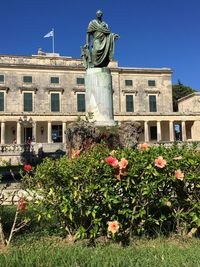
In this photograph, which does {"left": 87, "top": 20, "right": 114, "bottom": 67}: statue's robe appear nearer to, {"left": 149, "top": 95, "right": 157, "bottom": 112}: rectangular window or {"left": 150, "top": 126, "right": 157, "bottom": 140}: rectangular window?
{"left": 150, "top": 126, "right": 157, "bottom": 140}: rectangular window

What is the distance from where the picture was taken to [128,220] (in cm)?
452

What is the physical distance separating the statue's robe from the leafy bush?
6.67m

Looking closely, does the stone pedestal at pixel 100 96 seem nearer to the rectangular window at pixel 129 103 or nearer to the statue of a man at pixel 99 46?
the statue of a man at pixel 99 46

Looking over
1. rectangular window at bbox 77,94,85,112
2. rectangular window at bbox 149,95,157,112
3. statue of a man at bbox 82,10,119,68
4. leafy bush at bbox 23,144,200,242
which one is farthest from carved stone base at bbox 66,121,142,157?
rectangular window at bbox 149,95,157,112

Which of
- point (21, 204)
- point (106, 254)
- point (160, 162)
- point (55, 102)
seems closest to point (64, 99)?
point (55, 102)

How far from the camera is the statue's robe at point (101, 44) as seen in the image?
10.8 m

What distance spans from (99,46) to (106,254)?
8.34 metres

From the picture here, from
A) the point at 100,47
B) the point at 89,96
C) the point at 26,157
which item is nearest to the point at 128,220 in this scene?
the point at 89,96

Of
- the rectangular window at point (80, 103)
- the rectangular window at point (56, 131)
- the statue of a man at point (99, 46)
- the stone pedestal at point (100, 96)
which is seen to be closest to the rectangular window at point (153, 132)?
the rectangular window at point (80, 103)

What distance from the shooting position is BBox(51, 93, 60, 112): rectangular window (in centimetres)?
4559

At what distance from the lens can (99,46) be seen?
1093 centimetres

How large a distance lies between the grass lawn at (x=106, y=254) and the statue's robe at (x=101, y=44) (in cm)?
741

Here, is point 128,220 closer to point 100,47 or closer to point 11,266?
point 11,266

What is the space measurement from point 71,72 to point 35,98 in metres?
6.66
